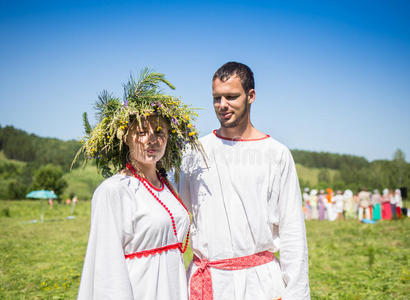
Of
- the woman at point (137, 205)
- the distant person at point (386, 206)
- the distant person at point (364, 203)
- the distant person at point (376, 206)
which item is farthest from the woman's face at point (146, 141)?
the distant person at point (386, 206)

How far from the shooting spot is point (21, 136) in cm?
5516

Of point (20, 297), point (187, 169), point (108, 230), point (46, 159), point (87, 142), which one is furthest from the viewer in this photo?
point (46, 159)

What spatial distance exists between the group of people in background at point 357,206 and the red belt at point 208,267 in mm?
16083

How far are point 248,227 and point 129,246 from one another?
879 millimetres

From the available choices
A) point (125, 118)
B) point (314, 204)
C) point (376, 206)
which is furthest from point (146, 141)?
point (314, 204)

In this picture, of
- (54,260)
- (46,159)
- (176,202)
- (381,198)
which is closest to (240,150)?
(176,202)

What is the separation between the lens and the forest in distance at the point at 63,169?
27.8 m

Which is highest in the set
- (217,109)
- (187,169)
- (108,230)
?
(217,109)

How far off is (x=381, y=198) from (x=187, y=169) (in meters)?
18.0

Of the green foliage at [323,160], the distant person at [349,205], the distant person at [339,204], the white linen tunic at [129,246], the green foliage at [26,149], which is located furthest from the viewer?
the green foliage at [323,160]

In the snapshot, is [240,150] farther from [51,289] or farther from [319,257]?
[319,257]

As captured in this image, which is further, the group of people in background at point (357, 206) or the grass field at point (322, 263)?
the group of people in background at point (357, 206)

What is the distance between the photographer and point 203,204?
8.21 feet

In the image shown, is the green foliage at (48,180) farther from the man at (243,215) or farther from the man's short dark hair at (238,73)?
the man's short dark hair at (238,73)
